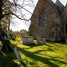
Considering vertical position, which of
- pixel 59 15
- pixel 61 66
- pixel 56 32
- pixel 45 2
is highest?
pixel 45 2

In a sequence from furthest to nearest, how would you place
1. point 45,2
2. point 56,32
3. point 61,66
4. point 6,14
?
point 45,2 < point 56,32 < point 6,14 < point 61,66

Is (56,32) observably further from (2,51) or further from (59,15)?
(2,51)

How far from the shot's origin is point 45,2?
37.2 metres

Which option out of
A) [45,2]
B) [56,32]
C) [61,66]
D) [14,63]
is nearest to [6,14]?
[14,63]

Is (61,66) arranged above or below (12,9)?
below

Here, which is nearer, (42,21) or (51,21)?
(51,21)

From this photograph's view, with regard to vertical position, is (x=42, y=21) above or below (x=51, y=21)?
above

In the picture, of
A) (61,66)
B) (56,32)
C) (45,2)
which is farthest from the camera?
(45,2)

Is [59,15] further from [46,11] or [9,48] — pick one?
[9,48]

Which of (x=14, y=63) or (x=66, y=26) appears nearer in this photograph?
(x=14, y=63)

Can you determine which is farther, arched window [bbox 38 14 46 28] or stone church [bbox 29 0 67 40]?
arched window [bbox 38 14 46 28]

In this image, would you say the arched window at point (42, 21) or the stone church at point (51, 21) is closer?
the stone church at point (51, 21)

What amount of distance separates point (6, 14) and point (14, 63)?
636cm

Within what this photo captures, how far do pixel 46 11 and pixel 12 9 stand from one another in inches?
775
